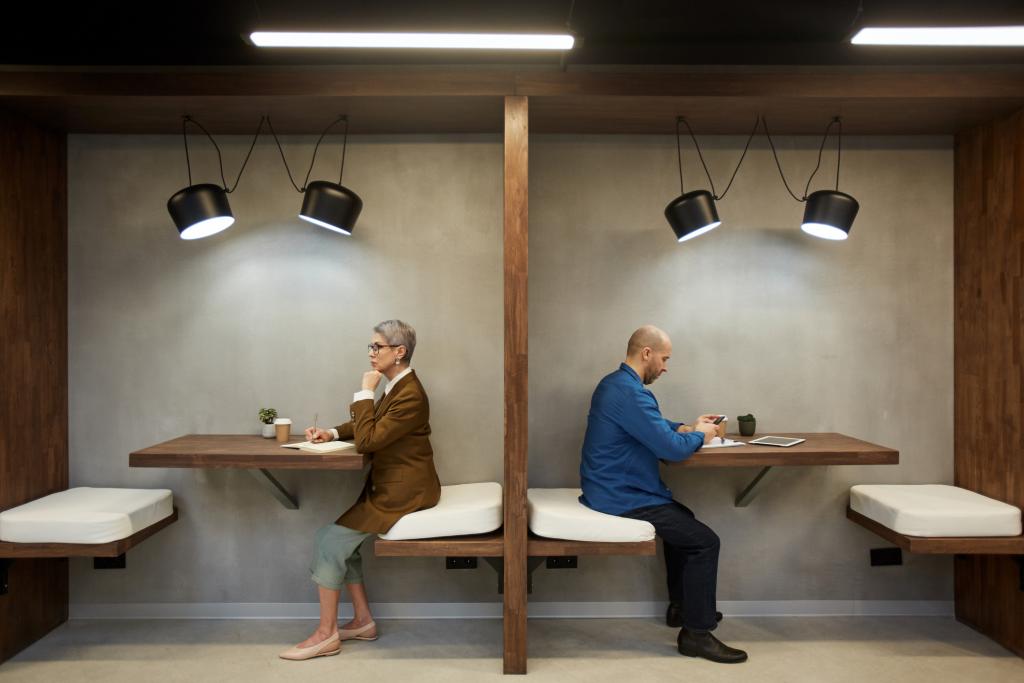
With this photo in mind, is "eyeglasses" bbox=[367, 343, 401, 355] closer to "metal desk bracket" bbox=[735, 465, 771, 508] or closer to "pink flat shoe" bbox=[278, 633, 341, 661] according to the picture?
"pink flat shoe" bbox=[278, 633, 341, 661]

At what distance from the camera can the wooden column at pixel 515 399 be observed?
3.37 meters

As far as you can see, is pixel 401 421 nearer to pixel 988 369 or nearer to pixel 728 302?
pixel 728 302

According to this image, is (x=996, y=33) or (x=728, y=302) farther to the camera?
→ (x=728, y=302)

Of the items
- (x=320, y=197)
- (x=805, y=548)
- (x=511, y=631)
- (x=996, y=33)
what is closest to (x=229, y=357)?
(x=320, y=197)

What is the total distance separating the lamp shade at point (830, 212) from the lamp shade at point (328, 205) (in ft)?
8.12

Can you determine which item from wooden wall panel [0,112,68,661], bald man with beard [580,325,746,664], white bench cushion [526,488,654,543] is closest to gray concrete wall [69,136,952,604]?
wooden wall panel [0,112,68,661]

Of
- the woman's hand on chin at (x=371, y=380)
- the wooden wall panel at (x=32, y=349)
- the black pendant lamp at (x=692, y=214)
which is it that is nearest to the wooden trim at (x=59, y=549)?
the wooden wall panel at (x=32, y=349)

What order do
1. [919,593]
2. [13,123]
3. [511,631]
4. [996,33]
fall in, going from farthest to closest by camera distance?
1. [919,593]
2. [13,123]
3. [511,631]
4. [996,33]

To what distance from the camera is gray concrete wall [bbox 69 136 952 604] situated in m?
4.12

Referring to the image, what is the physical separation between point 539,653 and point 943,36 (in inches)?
131

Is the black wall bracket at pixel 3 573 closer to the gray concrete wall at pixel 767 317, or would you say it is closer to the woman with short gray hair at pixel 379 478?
the woman with short gray hair at pixel 379 478

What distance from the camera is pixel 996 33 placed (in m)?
2.90

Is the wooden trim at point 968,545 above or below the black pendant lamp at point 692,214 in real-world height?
below

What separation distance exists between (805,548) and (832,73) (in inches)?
103
